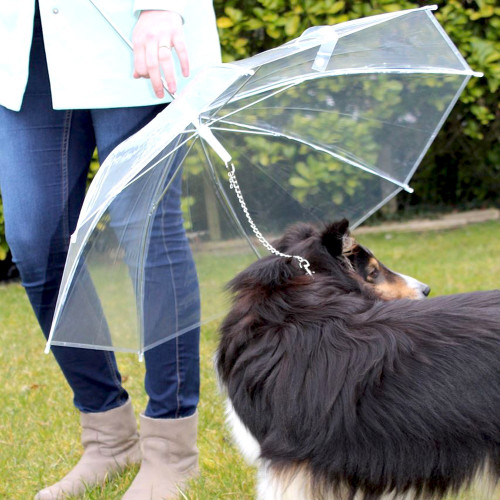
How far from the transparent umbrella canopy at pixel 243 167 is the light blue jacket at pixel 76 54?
26 centimetres

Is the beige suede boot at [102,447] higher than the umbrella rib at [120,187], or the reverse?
the umbrella rib at [120,187]

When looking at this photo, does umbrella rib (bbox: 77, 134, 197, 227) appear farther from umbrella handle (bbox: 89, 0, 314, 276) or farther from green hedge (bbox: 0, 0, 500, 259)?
green hedge (bbox: 0, 0, 500, 259)

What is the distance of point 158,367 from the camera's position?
102 inches

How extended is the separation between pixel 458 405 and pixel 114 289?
107 cm

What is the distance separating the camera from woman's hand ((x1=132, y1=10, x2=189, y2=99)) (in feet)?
6.70

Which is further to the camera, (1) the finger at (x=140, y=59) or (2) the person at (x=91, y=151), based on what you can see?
(2) the person at (x=91, y=151)

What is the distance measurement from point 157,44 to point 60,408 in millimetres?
2155

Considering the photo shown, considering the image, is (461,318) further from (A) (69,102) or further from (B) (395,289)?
(A) (69,102)

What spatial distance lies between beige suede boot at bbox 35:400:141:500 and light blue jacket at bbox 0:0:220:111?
1152mm

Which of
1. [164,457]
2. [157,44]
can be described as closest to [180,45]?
[157,44]

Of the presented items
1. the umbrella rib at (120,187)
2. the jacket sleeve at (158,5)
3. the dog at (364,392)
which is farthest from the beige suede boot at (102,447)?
the jacket sleeve at (158,5)

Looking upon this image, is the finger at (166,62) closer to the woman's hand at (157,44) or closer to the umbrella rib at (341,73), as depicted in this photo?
the woman's hand at (157,44)

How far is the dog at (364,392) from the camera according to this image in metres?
1.99

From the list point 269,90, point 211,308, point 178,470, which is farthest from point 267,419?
point 269,90
